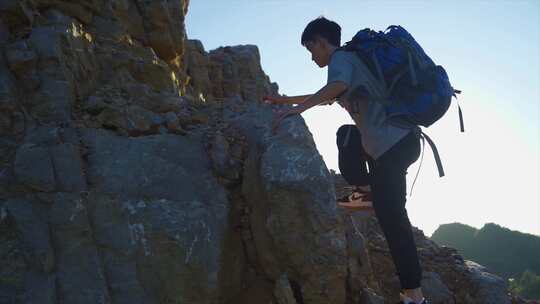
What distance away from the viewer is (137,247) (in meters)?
6.76

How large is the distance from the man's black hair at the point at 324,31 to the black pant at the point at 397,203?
6.08ft

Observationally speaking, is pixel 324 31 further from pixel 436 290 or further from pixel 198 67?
pixel 198 67

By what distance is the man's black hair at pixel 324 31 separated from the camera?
636 centimetres

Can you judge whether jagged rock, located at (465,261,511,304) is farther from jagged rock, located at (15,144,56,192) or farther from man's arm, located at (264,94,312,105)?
jagged rock, located at (15,144,56,192)

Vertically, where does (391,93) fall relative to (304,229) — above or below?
above

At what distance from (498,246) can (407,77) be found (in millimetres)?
105894

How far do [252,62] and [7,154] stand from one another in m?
25.6

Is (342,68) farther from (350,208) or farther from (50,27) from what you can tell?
(50,27)

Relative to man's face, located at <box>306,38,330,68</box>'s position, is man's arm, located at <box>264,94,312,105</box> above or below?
below

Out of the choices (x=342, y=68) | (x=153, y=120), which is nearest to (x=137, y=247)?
(x=153, y=120)

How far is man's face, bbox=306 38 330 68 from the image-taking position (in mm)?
6395

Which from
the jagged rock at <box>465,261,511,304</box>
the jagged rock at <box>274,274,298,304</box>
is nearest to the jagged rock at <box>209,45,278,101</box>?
the jagged rock at <box>465,261,511,304</box>

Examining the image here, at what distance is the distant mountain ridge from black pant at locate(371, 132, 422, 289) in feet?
300

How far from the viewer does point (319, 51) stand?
6.42 m
